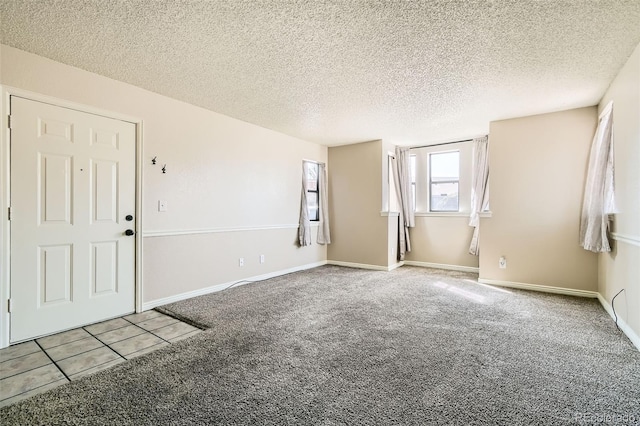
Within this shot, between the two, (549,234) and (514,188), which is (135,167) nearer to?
(514,188)

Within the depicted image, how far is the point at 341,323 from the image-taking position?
9.53ft

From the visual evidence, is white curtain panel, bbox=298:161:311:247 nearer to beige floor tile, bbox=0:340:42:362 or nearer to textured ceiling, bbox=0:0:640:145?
textured ceiling, bbox=0:0:640:145

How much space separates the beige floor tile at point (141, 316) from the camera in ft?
9.84

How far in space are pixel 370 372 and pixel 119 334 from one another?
7.39ft

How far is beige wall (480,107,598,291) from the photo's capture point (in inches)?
153

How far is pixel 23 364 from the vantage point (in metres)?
2.13

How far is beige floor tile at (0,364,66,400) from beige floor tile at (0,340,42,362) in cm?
38

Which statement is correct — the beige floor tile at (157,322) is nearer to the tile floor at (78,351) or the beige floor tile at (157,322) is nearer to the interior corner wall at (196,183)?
the tile floor at (78,351)

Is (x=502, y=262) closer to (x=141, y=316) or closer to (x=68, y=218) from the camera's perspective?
(x=141, y=316)

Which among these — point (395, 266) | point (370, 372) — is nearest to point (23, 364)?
point (370, 372)

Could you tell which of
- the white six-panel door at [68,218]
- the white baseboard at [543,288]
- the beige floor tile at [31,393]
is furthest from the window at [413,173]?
the beige floor tile at [31,393]

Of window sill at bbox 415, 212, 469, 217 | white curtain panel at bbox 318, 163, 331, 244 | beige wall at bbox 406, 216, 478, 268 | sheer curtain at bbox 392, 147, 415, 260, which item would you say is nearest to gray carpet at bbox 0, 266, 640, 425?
beige wall at bbox 406, 216, 478, 268

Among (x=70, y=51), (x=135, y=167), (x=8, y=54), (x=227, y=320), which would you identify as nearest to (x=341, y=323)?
(x=227, y=320)

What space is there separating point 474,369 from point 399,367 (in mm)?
513
